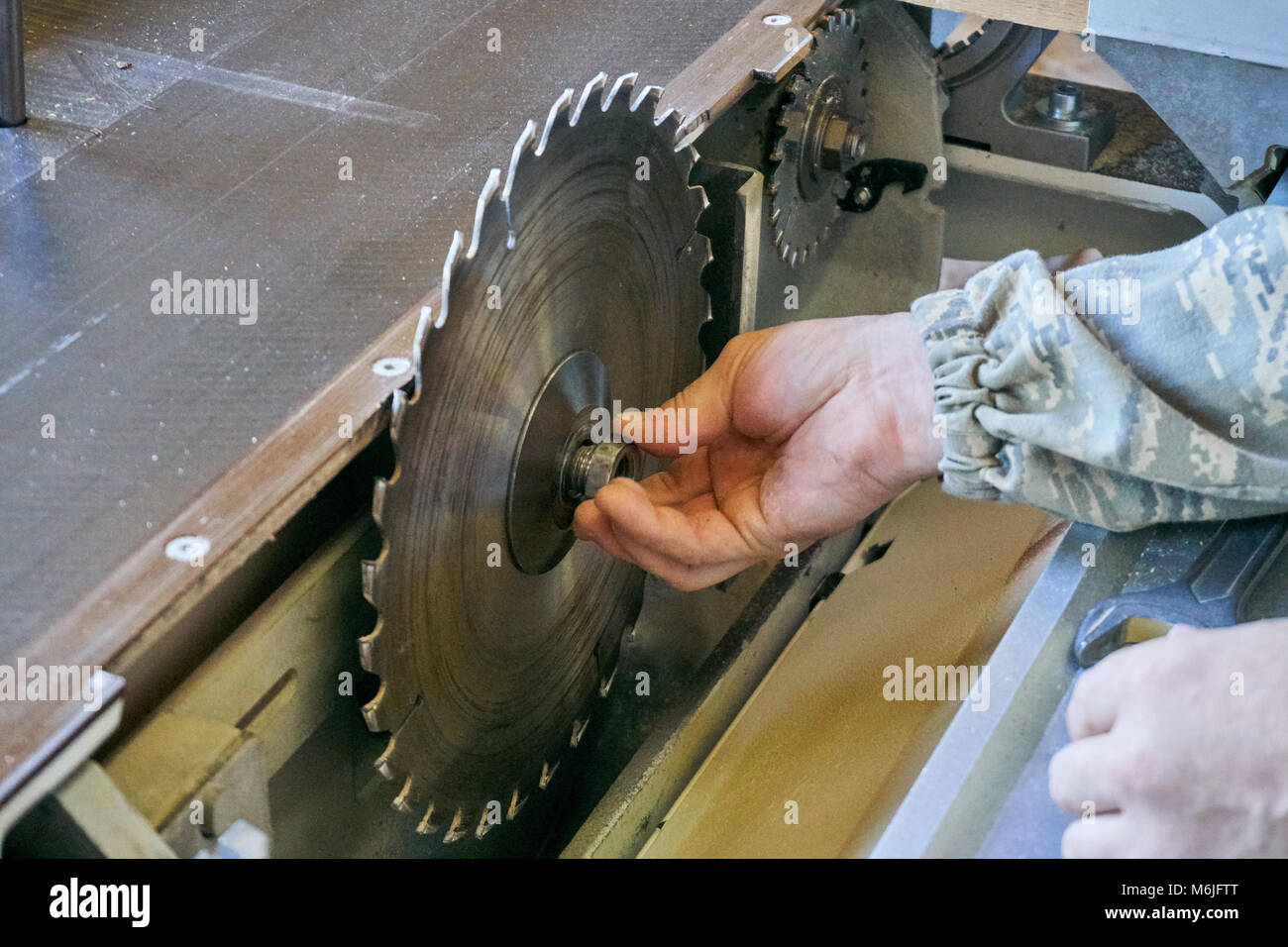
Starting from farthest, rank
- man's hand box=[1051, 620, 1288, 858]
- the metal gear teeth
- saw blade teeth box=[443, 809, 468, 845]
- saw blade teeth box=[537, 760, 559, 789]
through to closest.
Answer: the metal gear teeth < saw blade teeth box=[537, 760, 559, 789] < saw blade teeth box=[443, 809, 468, 845] < man's hand box=[1051, 620, 1288, 858]

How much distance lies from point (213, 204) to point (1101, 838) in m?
0.76

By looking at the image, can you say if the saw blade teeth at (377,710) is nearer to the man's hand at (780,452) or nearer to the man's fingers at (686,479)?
the man's hand at (780,452)

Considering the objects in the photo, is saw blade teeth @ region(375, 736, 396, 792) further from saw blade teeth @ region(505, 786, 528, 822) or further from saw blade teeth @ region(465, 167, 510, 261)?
saw blade teeth @ region(465, 167, 510, 261)

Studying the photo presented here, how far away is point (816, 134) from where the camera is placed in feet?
4.48

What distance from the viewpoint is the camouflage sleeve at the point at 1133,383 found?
2.83 feet

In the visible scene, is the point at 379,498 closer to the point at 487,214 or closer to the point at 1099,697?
the point at 487,214

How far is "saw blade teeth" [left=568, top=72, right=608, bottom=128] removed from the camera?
35.3 inches

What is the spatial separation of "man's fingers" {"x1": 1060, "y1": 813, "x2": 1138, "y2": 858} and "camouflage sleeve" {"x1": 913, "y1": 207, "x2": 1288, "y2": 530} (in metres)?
0.24

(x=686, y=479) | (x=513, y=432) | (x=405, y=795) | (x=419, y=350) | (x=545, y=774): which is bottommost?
(x=545, y=774)

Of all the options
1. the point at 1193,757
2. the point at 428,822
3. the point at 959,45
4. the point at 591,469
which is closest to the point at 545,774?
the point at 428,822

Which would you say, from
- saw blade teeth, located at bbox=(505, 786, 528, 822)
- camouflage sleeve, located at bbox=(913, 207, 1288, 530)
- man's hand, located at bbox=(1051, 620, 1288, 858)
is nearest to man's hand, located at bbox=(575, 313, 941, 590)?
camouflage sleeve, located at bbox=(913, 207, 1288, 530)
